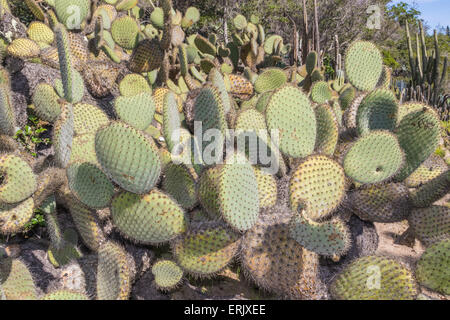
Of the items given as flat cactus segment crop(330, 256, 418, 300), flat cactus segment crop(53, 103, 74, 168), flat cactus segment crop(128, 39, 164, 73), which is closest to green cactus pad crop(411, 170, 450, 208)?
flat cactus segment crop(330, 256, 418, 300)

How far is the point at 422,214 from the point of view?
2217 mm

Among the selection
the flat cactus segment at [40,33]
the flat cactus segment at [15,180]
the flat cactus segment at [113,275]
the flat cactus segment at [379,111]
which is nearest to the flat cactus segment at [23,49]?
the flat cactus segment at [40,33]

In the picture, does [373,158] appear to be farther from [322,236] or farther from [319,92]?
[319,92]

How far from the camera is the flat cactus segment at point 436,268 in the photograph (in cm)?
162

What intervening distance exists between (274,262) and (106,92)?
2.77 m

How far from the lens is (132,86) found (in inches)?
131

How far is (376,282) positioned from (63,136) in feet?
5.69

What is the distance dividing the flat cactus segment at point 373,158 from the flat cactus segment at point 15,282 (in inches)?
69.1

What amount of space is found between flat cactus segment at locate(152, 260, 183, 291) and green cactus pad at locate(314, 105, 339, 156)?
3.79 feet

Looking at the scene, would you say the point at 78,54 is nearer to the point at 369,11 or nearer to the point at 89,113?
the point at 89,113

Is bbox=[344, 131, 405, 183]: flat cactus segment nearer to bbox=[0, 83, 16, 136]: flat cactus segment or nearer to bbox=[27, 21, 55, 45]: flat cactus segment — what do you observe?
bbox=[0, 83, 16, 136]: flat cactus segment

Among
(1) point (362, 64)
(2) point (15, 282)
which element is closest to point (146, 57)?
(1) point (362, 64)

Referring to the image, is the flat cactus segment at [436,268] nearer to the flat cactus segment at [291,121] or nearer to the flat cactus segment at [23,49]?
the flat cactus segment at [291,121]

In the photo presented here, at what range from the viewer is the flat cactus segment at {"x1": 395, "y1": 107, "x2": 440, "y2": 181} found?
7.06 ft
